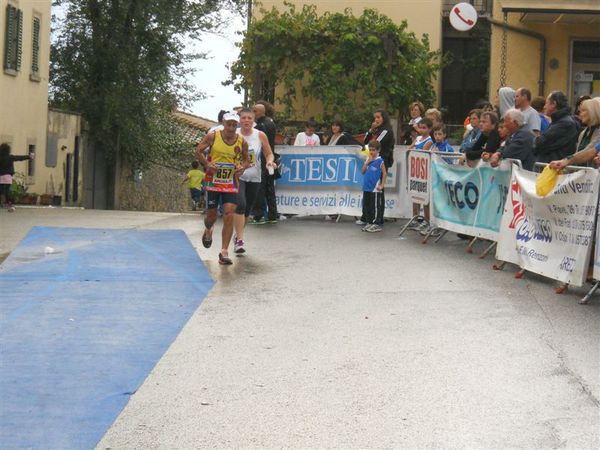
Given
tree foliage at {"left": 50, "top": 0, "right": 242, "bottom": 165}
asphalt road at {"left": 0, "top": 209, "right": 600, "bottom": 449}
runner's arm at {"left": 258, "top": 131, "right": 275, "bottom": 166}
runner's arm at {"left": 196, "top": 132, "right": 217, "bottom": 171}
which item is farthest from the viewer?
tree foliage at {"left": 50, "top": 0, "right": 242, "bottom": 165}

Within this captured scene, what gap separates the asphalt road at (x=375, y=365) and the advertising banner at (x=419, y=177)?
355 centimetres

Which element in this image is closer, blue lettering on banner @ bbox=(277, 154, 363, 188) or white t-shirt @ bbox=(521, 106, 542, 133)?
white t-shirt @ bbox=(521, 106, 542, 133)

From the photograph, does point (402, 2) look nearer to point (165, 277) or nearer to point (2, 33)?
point (2, 33)

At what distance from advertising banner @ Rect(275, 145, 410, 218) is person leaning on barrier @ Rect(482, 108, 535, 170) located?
644 centimetres

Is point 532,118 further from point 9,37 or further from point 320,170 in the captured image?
point 9,37

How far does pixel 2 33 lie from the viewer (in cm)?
3138

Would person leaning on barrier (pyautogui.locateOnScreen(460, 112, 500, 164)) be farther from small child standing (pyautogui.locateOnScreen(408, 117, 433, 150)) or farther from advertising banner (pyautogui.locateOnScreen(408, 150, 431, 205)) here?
small child standing (pyautogui.locateOnScreen(408, 117, 433, 150))

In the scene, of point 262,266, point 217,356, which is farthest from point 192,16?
point 217,356

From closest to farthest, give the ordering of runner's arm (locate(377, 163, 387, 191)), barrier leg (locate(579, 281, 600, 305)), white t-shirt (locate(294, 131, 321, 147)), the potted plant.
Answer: barrier leg (locate(579, 281, 600, 305)) → runner's arm (locate(377, 163, 387, 191)) → white t-shirt (locate(294, 131, 321, 147)) → the potted plant

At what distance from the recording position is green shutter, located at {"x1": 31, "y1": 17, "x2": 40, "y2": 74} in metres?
34.7

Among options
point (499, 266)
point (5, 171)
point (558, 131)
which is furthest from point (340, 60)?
point (558, 131)

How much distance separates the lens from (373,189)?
62.3 ft

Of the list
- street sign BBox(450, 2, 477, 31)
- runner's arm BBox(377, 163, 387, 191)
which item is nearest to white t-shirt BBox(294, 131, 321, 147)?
runner's arm BBox(377, 163, 387, 191)

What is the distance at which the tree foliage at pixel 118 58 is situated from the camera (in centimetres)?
3903
